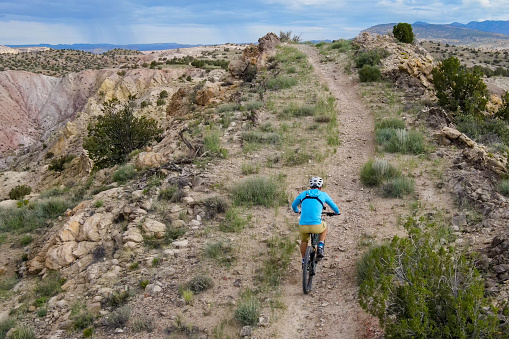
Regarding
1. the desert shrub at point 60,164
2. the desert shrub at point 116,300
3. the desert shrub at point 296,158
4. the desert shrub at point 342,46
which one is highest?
the desert shrub at point 342,46

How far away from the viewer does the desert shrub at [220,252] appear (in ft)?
19.6

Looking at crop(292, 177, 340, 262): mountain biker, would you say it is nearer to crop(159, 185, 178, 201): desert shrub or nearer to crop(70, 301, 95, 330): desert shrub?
crop(70, 301, 95, 330): desert shrub

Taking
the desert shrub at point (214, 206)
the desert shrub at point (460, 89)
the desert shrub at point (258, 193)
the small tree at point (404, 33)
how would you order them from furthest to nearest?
the small tree at point (404, 33)
the desert shrub at point (460, 89)
the desert shrub at point (258, 193)
the desert shrub at point (214, 206)

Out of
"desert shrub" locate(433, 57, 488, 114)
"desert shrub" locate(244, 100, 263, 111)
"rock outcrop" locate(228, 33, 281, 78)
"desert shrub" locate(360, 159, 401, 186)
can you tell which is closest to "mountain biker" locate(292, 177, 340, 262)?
"desert shrub" locate(360, 159, 401, 186)

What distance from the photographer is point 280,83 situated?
671 inches

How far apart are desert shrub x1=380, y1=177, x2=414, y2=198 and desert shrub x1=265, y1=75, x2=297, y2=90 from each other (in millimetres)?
10064

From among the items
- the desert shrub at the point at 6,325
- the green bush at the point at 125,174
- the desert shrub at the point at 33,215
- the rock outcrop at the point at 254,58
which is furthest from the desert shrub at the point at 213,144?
the rock outcrop at the point at 254,58

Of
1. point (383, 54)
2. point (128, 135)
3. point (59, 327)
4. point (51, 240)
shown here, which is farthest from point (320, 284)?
point (383, 54)

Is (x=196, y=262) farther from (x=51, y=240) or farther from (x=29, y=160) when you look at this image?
(x=29, y=160)

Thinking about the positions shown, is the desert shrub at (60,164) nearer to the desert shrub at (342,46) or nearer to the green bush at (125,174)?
the green bush at (125,174)

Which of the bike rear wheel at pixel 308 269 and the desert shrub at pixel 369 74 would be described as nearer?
the bike rear wheel at pixel 308 269

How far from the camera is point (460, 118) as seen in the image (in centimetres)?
1209

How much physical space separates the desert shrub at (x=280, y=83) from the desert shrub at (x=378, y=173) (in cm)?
926

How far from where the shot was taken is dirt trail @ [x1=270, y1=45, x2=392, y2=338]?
178 inches
